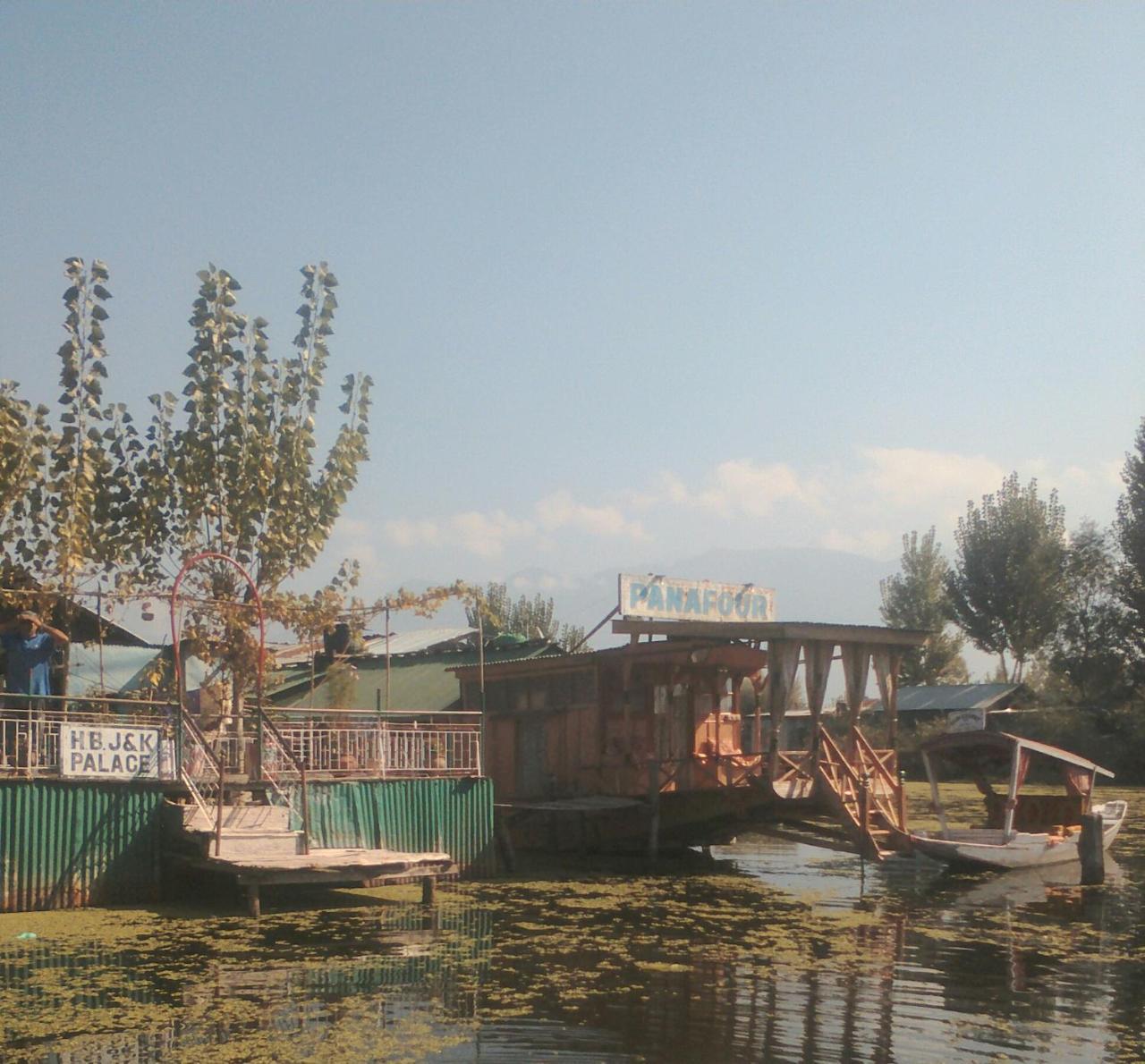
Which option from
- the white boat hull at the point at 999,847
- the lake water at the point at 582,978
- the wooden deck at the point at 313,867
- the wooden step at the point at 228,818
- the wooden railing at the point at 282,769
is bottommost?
the white boat hull at the point at 999,847

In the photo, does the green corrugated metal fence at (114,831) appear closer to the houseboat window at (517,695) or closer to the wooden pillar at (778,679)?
the wooden pillar at (778,679)

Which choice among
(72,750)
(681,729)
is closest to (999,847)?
(681,729)

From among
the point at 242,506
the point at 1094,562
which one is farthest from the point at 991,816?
the point at 1094,562

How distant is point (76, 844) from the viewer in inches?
658

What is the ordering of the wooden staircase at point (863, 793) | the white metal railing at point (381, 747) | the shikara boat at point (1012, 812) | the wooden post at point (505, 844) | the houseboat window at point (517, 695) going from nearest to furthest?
the white metal railing at point (381, 747)
the wooden staircase at point (863, 793)
the wooden post at point (505, 844)
the shikara boat at point (1012, 812)
the houseboat window at point (517, 695)

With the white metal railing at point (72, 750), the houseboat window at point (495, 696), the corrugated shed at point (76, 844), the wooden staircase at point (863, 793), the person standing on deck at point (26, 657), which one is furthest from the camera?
the houseboat window at point (495, 696)

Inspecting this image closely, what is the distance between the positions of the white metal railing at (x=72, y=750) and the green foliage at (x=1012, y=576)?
2089 inches

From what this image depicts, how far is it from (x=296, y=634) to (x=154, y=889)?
7734mm

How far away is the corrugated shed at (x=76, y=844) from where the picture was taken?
635 inches

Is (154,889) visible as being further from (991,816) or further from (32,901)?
(991,816)

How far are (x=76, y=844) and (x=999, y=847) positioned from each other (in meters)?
15.3

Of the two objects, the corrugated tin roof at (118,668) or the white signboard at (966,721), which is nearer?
the corrugated tin roof at (118,668)

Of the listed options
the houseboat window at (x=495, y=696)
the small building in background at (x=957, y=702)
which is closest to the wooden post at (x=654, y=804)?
the houseboat window at (x=495, y=696)

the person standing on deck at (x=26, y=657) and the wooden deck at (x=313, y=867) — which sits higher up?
the person standing on deck at (x=26, y=657)
